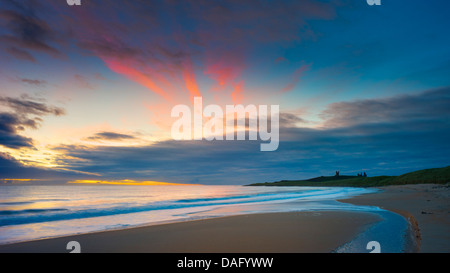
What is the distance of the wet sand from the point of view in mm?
8258

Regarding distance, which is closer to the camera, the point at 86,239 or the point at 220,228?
the point at 86,239

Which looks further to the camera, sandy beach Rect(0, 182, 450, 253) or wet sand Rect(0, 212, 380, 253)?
wet sand Rect(0, 212, 380, 253)

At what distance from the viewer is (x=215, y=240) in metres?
9.43

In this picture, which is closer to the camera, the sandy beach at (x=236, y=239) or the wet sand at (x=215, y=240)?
the sandy beach at (x=236, y=239)

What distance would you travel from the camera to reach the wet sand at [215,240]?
8.26 m
